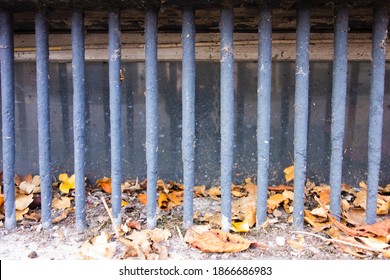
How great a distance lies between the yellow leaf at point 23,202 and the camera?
1.90 meters

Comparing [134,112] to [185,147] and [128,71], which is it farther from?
[185,147]

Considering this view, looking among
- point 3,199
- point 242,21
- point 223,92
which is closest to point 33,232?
point 3,199

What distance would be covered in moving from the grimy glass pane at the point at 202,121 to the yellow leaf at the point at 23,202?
381 mm

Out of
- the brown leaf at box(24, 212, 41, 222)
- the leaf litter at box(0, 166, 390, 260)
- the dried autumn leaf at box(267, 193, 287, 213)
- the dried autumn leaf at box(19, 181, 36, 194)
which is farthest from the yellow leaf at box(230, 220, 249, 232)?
the dried autumn leaf at box(19, 181, 36, 194)

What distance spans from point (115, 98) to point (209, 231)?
2.14ft

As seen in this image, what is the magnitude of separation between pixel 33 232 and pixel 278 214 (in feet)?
3.46

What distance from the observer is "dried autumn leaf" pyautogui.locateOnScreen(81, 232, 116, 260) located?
1547 mm

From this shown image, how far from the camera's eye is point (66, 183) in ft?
7.30

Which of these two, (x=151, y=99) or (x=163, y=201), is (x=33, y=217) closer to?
(x=163, y=201)

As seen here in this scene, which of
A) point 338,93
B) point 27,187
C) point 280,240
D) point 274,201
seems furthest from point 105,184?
point 338,93

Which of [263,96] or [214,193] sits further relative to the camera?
[214,193]

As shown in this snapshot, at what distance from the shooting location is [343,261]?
1483mm

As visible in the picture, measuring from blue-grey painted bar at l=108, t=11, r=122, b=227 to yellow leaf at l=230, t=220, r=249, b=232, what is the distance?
48cm

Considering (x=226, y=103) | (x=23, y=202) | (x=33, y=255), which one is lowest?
(x=33, y=255)
